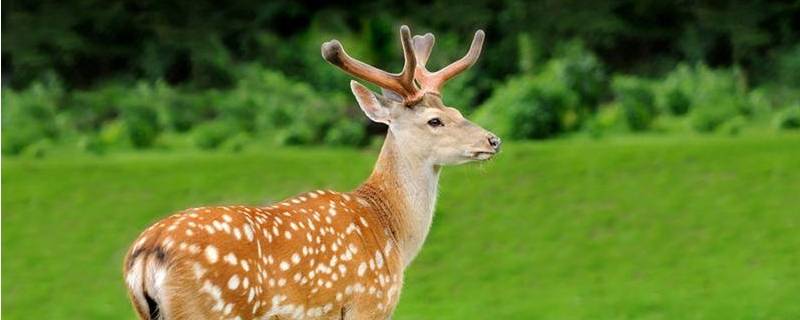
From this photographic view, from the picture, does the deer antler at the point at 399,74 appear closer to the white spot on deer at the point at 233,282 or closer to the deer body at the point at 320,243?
the deer body at the point at 320,243

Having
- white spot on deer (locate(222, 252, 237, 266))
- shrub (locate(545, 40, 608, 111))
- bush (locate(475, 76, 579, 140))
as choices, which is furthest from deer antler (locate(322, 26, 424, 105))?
shrub (locate(545, 40, 608, 111))


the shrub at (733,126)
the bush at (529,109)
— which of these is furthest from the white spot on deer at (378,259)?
the shrub at (733,126)

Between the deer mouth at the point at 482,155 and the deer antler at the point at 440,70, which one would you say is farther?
the deer antler at the point at 440,70

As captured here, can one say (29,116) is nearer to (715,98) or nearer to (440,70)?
(715,98)

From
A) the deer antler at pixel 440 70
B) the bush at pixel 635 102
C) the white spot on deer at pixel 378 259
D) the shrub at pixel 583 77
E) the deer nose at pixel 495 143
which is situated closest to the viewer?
the white spot on deer at pixel 378 259

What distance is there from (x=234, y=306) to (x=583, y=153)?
7679mm

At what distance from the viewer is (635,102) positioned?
13.3m

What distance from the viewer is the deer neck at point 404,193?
523 centimetres

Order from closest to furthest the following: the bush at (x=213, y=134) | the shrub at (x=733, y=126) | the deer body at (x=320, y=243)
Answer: the deer body at (x=320, y=243) < the shrub at (x=733, y=126) < the bush at (x=213, y=134)

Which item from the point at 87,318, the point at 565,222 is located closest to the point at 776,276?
the point at 565,222

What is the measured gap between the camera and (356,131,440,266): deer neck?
17.2ft

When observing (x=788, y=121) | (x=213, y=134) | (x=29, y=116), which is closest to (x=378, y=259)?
(x=788, y=121)

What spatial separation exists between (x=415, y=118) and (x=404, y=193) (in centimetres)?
28

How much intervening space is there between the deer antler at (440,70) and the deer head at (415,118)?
13 centimetres
